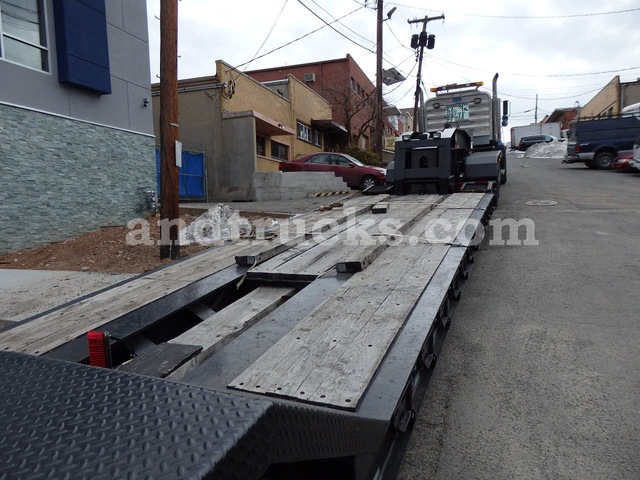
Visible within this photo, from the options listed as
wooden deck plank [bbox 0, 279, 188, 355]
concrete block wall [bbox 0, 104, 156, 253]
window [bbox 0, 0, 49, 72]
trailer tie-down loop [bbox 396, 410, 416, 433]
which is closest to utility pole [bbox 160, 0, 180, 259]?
concrete block wall [bbox 0, 104, 156, 253]

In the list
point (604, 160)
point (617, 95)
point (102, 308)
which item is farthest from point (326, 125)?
point (102, 308)

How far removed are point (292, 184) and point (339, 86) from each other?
64.6 feet

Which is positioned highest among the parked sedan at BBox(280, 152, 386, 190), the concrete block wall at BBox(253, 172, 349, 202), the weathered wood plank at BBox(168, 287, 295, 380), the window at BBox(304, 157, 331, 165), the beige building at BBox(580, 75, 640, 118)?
the beige building at BBox(580, 75, 640, 118)

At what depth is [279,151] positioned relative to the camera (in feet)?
79.6

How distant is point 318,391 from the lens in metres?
2.01

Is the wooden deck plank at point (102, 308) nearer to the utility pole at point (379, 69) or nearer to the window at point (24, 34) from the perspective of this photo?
the window at point (24, 34)

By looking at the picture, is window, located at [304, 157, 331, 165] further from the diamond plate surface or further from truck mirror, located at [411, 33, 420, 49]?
the diamond plate surface

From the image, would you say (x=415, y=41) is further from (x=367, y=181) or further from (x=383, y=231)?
(x=383, y=231)

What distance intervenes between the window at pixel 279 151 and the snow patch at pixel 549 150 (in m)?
21.9

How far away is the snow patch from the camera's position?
116 feet

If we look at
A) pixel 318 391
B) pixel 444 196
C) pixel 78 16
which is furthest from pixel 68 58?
pixel 318 391

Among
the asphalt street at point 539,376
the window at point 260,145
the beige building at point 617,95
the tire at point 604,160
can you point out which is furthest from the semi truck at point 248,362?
the beige building at point 617,95

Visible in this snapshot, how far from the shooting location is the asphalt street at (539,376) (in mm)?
2629

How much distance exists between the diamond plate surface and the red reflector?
95 cm
